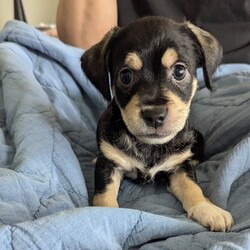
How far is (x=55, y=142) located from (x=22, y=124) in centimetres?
12

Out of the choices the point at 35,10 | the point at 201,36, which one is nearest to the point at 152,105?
the point at 201,36

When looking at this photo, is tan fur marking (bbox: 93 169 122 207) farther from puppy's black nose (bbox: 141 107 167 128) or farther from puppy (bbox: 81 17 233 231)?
puppy's black nose (bbox: 141 107 167 128)

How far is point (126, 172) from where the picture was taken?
1.43 m

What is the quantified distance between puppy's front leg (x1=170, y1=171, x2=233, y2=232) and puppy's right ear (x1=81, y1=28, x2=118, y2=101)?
328 mm

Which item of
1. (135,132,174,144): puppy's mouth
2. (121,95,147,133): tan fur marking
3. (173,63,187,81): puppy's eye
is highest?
(173,63,187,81): puppy's eye

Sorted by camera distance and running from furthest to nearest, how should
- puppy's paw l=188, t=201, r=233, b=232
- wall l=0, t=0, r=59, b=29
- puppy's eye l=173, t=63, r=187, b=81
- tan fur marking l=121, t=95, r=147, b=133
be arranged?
wall l=0, t=0, r=59, b=29 → puppy's eye l=173, t=63, r=187, b=81 → tan fur marking l=121, t=95, r=147, b=133 → puppy's paw l=188, t=201, r=233, b=232

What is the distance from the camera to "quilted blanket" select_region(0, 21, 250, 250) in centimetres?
91

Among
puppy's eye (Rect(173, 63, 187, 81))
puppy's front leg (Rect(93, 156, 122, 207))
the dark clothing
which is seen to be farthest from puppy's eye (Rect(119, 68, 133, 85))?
the dark clothing

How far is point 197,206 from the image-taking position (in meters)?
1.17

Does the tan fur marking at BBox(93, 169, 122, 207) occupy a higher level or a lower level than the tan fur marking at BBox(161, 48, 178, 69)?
lower

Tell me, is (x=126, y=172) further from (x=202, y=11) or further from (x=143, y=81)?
(x=202, y=11)

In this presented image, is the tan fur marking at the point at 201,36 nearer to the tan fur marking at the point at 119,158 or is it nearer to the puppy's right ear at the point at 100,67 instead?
the puppy's right ear at the point at 100,67

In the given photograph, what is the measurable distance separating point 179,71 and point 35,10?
235cm

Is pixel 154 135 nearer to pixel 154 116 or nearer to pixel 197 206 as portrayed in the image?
pixel 154 116
